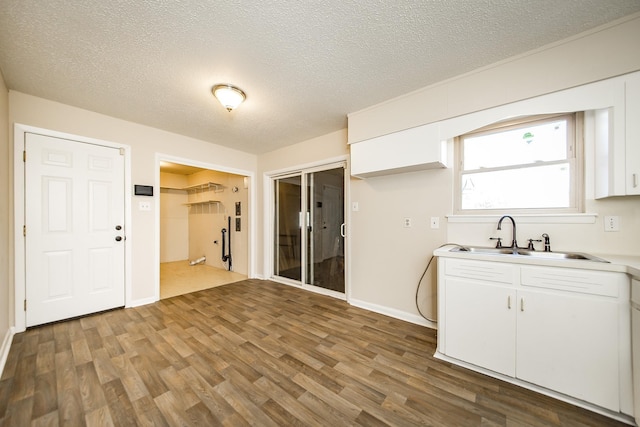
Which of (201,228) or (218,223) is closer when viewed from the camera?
Answer: (218,223)

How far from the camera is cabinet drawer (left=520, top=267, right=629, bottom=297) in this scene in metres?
1.41

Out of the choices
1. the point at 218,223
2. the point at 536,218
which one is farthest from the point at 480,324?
the point at 218,223

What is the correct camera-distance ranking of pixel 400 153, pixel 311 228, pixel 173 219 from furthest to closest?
1. pixel 173 219
2. pixel 311 228
3. pixel 400 153

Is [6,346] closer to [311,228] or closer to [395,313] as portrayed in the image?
[311,228]

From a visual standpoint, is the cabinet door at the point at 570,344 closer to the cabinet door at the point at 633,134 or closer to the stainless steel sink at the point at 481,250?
the stainless steel sink at the point at 481,250

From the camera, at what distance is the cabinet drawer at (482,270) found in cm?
170

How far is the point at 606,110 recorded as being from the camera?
1.65 meters

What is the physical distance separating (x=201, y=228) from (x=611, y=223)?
22.8 feet

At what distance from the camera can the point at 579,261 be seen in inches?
57.9

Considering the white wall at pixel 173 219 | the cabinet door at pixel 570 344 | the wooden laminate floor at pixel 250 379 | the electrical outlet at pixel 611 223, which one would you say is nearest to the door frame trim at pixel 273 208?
the wooden laminate floor at pixel 250 379

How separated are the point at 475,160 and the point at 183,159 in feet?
12.8

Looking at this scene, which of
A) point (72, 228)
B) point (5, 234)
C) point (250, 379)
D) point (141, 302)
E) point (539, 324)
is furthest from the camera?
point (141, 302)

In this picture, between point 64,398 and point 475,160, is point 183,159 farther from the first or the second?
point 475,160

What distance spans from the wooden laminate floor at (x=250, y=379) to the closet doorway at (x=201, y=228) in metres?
1.47
